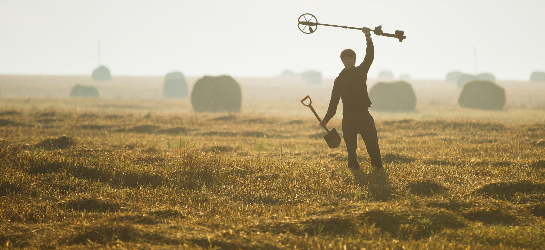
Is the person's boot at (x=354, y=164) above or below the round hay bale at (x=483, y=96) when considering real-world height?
below

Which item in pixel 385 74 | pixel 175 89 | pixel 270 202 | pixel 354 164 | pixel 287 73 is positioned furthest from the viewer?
pixel 287 73

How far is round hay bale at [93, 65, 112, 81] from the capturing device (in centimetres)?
11294

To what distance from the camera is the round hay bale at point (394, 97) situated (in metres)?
43.0

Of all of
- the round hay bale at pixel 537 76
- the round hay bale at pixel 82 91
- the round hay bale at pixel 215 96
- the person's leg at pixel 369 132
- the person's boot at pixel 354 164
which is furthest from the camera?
the round hay bale at pixel 537 76

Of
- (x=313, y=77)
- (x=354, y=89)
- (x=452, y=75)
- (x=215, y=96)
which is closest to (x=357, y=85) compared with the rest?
(x=354, y=89)

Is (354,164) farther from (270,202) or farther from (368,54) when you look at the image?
(270,202)

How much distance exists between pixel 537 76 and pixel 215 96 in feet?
345

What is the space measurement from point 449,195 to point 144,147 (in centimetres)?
897

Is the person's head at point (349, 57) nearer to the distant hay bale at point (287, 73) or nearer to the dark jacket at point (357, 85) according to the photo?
the dark jacket at point (357, 85)

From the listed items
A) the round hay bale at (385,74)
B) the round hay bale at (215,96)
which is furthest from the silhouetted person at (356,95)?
the round hay bale at (385,74)

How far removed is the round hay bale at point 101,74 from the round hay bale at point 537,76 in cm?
9116

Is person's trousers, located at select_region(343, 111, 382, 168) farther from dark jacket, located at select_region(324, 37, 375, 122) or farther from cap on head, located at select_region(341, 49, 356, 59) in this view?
cap on head, located at select_region(341, 49, 356, 59)

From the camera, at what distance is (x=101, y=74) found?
4481 inches

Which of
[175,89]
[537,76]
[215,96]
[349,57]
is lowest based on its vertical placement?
[215,96]
